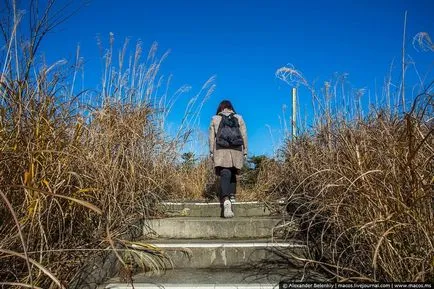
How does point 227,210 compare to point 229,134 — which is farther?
point 229,134

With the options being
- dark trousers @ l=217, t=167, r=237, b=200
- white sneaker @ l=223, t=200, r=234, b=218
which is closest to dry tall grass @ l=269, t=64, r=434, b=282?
white sneaker @ l=223, t=200, r=234, b=218

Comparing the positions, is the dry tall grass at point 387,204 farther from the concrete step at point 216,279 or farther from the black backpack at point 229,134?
the black backpack at point 229,134

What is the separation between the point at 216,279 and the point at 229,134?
230 cm

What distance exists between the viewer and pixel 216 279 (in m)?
2.57

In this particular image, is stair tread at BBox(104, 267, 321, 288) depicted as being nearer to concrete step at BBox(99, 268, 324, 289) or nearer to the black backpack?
concrete step at BBox(99, 268, 324, 289)

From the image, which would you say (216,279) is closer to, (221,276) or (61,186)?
(221,276)

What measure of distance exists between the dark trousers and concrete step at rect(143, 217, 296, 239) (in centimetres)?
71

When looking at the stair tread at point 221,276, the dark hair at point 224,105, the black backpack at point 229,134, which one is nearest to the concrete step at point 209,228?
the stair tread at point 221,276

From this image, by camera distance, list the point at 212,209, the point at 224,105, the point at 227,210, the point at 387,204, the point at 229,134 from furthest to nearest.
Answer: the point at 224,105, the point at 229,134, the point at 212,209, the point at 227,210, the point at 387,204

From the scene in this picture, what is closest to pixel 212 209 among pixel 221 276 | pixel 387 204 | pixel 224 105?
pixel 224 105

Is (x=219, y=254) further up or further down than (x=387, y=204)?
further down

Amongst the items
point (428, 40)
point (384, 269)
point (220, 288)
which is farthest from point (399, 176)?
point (220, 288)

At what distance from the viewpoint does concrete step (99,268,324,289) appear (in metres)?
2.35

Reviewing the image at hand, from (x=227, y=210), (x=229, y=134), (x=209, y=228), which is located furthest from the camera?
(x=229, y=134)
